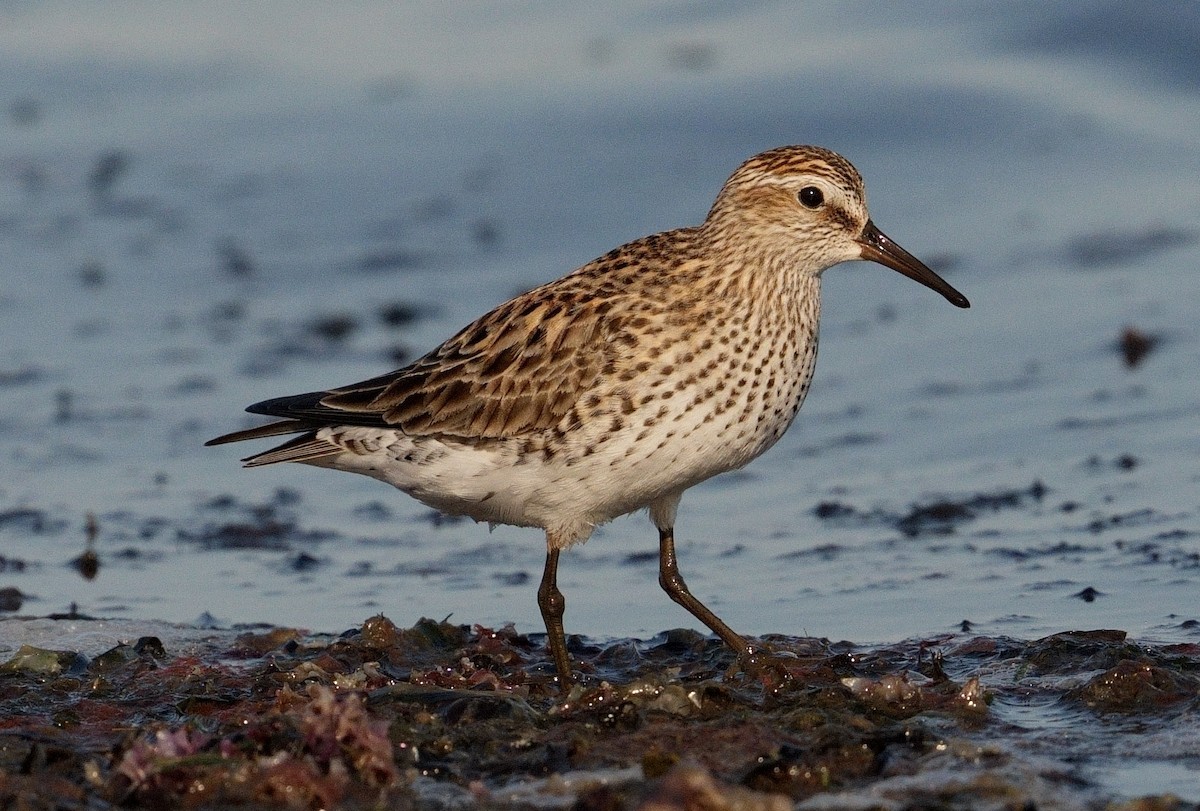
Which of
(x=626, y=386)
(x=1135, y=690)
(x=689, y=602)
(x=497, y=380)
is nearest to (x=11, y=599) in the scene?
(x=497, y=380)

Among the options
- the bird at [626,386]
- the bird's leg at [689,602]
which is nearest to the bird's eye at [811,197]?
the bird at [626,386]

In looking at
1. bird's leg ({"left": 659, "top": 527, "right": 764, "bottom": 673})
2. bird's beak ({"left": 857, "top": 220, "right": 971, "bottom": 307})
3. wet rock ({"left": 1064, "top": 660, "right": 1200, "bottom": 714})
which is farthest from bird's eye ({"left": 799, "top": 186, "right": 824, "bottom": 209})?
wet rock ({"left": 1064, "top": 660, "right": 1200, "bottom": 714})

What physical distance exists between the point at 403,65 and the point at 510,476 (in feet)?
31.6

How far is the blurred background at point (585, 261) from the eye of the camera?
28.8 ft

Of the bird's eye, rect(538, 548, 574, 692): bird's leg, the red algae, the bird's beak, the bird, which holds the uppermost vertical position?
the bird's eye

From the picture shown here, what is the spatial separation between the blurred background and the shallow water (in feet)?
0.10

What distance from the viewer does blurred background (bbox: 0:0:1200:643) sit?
28.8 ft

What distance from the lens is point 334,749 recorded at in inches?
222

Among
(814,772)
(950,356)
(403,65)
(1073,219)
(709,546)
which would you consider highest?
(403,65)

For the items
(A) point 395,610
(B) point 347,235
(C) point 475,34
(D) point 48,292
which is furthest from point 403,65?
(A) point 395,610

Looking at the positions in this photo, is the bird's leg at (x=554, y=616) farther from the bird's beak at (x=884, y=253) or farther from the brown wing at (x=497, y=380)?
the bird's beak at (x=884, y=253)

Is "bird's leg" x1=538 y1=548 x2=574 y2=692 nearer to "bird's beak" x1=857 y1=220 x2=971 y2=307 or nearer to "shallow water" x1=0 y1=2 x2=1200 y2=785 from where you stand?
"shallow water" x1=0 y1=2 x2=1200 y2=785

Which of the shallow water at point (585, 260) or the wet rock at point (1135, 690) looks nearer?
the wet rock at point (1135, 690)

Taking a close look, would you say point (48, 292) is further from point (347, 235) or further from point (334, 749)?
point (334, 749)
